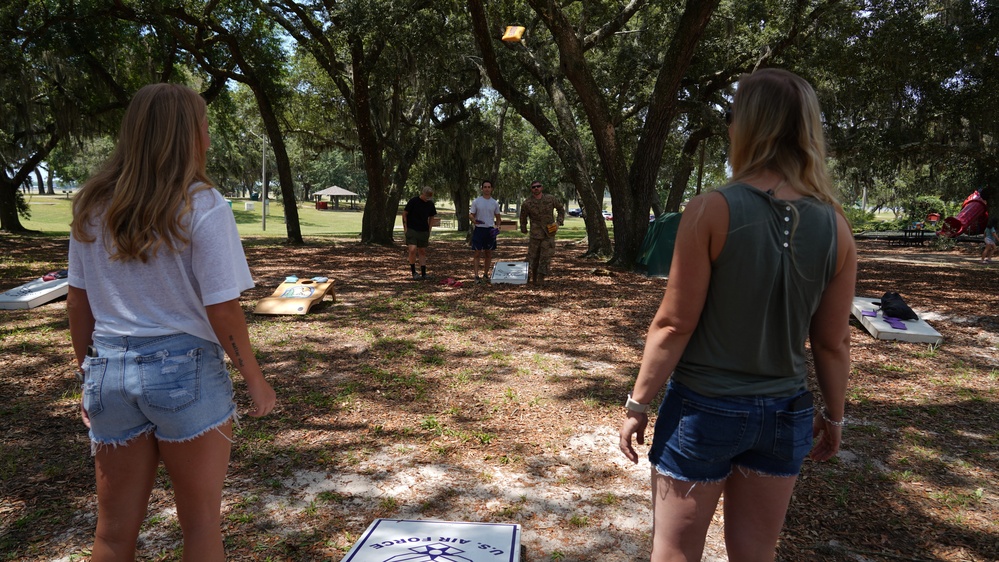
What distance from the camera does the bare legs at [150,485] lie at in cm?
167

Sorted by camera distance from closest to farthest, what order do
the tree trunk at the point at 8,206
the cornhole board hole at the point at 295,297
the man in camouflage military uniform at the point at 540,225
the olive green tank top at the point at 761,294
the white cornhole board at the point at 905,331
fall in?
the olive green tank top at the point at 761,294, the white cornhole board at the point at 905,331, the cornhole board hole at the point at 295,297, the man in camouflage military uniform at the point at 540,225, the tree trunk at the point at 8,206

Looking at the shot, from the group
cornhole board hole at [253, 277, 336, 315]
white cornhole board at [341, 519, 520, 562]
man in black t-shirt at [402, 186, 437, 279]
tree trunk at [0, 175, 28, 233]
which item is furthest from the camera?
tree trunk at [0, 175, 28, 233]

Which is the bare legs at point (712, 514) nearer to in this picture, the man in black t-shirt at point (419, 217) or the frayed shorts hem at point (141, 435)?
the frayed shorts hem at point (141, 435)

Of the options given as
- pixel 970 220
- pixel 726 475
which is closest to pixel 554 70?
pixel 970 220

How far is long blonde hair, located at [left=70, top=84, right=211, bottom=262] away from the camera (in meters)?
1.57

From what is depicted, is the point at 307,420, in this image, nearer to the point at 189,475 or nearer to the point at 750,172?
the point at 189,475

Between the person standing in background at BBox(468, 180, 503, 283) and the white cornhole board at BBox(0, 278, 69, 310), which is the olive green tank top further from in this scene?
the person standing in background at BBox(468, 180, 503, 283)

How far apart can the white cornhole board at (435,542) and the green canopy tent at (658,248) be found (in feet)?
30.0

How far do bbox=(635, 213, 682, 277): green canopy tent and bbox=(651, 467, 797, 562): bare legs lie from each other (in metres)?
9.79

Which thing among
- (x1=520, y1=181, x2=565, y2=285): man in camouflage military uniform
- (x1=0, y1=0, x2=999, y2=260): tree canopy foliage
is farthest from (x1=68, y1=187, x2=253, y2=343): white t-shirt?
(x1=0, y1=0, x2=999, y2=260): tree canopy foliage

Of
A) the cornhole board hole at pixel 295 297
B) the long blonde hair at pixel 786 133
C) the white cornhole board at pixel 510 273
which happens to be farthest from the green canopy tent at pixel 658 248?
the long blonde hair at pixel 786 133

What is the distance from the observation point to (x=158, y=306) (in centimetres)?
163

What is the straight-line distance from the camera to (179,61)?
17.2m

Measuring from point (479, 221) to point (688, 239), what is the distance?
8.87 metres
